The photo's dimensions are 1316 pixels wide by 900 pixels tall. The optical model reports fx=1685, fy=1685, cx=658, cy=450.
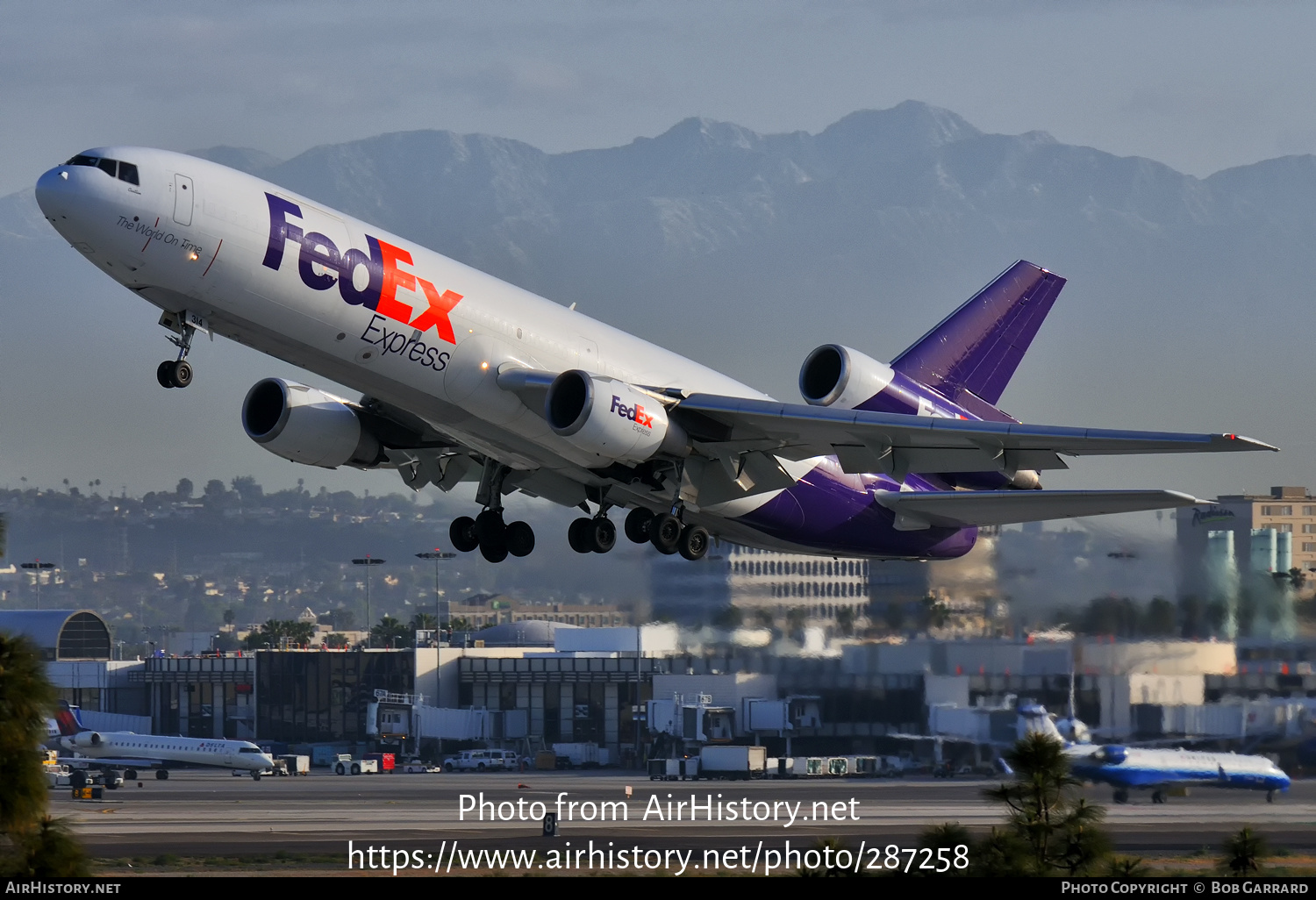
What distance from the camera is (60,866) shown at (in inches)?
661

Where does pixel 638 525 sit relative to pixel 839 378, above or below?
below

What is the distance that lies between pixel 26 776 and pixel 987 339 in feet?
76.3

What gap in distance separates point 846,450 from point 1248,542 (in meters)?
21.7

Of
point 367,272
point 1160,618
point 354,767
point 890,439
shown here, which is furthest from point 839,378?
point 354,767

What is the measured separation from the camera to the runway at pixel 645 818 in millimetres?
40594

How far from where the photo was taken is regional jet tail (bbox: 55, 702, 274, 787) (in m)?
70.2

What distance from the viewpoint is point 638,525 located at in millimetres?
30469

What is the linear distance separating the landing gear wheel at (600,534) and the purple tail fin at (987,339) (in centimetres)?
723

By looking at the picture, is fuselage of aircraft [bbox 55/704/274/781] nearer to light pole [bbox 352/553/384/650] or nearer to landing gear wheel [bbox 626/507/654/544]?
light pole [bbox 352/553/384/650]

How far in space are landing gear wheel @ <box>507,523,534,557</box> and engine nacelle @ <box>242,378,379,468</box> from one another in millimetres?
3189

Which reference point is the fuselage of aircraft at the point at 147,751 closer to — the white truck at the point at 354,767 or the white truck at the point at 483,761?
the white truck at the point at 354,767

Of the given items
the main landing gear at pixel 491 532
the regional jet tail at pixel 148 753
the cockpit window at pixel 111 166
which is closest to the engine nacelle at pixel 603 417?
the main landing gear at pixel 491 532

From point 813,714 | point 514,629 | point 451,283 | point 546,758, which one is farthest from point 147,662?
point 451,283

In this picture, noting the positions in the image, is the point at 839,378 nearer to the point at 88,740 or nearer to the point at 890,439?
the point at 890,439
